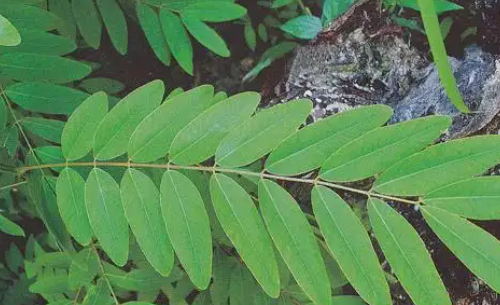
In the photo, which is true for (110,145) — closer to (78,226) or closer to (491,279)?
(78,226)

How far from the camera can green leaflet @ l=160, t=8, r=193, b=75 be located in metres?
1.99

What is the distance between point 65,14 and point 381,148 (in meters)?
1.24

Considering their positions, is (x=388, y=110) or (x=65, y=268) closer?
(x=388, y=110)

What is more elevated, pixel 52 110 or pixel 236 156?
pixel 236 156

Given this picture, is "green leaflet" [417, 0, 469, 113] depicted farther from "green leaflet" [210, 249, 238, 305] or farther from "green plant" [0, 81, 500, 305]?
"green leaflet" [210, 249, 238, 305]

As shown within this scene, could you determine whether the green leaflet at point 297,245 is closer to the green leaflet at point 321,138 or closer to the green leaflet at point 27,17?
the green leaflet at point 321,138

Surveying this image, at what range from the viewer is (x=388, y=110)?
115cm

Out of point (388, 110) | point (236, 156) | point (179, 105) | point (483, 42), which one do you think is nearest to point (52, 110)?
point (179, 105)

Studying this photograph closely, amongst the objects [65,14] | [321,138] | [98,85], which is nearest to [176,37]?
[65,14]

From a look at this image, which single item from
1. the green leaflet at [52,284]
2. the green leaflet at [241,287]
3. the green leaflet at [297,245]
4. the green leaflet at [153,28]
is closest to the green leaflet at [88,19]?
the green leaflet at [153,28]

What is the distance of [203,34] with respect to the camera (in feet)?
6.54

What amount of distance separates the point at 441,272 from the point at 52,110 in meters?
1.08

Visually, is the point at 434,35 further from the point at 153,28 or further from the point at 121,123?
the point at 153,28

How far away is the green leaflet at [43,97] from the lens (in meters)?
1.61
